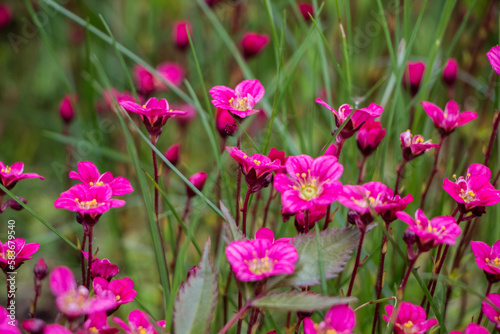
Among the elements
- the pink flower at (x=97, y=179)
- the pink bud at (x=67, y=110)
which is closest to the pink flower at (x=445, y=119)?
the pink flower at (x=97, y=179)

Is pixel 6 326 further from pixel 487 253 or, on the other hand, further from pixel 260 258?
pixel 487 253

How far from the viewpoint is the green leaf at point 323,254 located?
0.67m

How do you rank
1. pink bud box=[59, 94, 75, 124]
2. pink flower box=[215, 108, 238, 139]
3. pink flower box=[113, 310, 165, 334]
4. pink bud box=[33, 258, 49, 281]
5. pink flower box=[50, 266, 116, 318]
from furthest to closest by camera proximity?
pink bud box=[59, 94, 75, 124] → pink flower box=[215, 108, 238, 139] → pink bud box=[33, 258, 49, 281] → pink flower box=[113, 310, 165, 334] → pink flower box=[50, 266, 116, 318]

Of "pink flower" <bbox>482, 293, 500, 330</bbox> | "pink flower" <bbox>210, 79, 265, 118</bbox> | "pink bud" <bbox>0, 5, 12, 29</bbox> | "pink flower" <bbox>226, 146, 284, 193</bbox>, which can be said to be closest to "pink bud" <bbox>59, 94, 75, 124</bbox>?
"pink bud" <bbox>0, 5, 12, 29</bbox>

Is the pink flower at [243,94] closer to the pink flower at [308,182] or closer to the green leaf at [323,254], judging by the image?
the pink flower at [308,182]

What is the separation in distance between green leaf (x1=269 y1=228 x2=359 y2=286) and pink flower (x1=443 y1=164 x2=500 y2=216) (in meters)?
0.18

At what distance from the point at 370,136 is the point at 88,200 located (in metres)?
0.50

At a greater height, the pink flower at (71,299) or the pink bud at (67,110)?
the pink flower at (71,299)

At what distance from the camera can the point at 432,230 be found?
728 millimetres

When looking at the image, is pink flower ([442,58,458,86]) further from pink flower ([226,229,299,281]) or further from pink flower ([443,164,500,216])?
pink flower ([226,229,299,281])

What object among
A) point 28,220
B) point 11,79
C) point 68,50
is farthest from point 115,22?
point 28,220

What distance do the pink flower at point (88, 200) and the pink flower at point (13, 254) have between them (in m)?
0.09

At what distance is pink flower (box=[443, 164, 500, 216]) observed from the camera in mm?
772

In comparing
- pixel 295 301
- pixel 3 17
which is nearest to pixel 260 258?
pixel 295 301
